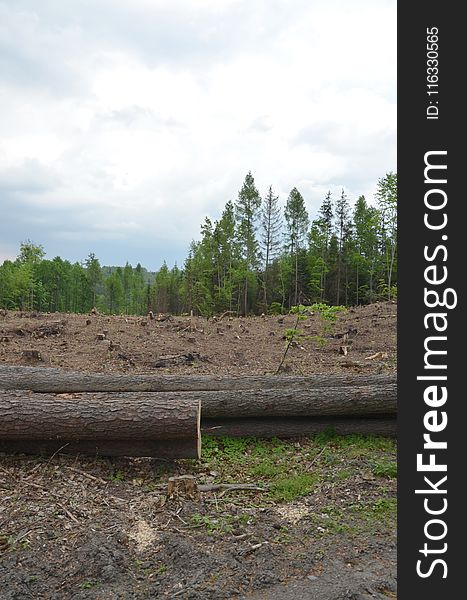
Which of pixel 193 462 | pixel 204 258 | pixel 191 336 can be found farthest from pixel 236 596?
pixel 204 258

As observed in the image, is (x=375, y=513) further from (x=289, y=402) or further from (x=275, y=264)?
(x=275, y=264)

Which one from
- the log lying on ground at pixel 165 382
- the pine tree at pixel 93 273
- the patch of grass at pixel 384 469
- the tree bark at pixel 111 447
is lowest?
the patch of grass at pixel 384 469

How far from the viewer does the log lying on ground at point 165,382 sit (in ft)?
21.7

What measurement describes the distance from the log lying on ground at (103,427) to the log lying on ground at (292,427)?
1035 mm

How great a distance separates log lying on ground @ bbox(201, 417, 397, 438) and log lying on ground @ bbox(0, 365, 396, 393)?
17.3 inches

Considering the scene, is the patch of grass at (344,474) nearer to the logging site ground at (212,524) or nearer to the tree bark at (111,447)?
the logging site ground at (212,524)

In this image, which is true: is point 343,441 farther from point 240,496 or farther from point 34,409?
point 34,409

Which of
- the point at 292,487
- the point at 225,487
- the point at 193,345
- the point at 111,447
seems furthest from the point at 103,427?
the point at 193,345

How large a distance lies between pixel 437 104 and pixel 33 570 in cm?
412

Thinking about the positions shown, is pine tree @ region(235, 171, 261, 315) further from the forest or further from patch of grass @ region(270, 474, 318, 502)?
patch of grass @ region(270, 474, 318, 502)

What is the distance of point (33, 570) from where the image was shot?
352 cm

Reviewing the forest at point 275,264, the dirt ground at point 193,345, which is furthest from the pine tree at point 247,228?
the dirt ground at point 193,345

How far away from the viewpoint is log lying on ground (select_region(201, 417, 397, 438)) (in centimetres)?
624

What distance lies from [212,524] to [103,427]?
1618 mm
